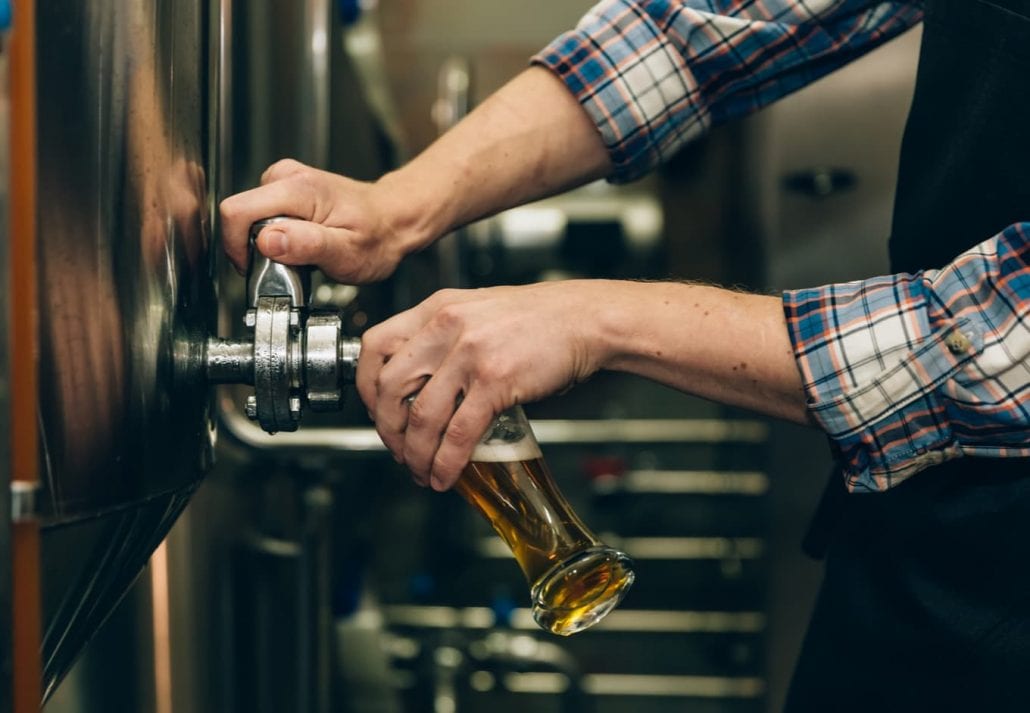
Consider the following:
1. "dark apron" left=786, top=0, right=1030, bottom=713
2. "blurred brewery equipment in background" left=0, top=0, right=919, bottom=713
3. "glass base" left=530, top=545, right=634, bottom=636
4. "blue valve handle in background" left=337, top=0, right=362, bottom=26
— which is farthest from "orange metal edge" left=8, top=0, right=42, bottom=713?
"blue valve handle in background" left=337, top=0, right=362, bottom=26

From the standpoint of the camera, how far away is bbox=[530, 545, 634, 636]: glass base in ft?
1.89

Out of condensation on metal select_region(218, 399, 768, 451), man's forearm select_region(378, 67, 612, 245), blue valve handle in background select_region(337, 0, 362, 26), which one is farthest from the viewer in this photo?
condensation on metal select_region(218, 399, 768, 451)

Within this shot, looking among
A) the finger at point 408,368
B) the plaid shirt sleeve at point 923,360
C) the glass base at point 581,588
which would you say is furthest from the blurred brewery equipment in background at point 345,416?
the plaid shirt sleeve at point 923,360

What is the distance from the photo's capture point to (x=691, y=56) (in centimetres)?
79

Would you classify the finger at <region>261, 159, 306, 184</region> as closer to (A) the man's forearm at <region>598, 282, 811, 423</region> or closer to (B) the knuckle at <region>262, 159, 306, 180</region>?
(B) the knuckle at <region>262, 159, 306, 180</region>

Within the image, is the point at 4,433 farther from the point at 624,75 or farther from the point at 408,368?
the point at 624,75

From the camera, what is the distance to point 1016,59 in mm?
→ 662

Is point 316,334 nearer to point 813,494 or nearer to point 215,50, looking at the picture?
point 215,50

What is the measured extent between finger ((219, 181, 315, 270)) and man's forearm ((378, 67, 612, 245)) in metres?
0.09

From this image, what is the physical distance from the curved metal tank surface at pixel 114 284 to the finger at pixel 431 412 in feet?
0.41

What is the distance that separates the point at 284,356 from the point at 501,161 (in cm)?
26

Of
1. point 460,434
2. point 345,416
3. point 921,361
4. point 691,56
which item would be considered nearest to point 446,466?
point 460,434

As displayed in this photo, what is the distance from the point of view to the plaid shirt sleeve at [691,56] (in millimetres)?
780

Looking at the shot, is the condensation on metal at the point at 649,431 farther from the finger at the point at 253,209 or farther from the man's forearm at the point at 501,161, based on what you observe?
the finger at the point at 253,209
